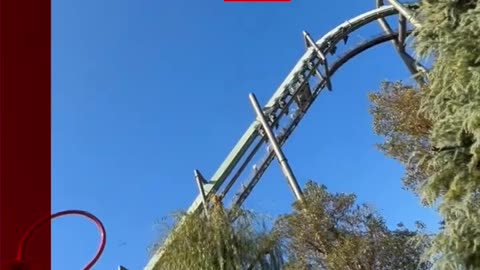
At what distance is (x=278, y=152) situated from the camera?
47.0 feet

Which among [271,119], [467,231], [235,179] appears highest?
[271,119]

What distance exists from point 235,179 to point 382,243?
455 centimetres

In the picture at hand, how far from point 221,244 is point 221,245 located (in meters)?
0.01

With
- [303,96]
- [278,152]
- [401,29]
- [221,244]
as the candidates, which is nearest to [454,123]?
[221,244]

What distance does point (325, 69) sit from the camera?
16.1m

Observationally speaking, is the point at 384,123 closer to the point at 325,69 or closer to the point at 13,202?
the point at 325,69

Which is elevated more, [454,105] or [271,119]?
[271,119]

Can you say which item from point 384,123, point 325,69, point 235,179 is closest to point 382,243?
point 384,123

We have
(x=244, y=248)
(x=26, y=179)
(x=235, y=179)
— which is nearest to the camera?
(x=26, y=179)

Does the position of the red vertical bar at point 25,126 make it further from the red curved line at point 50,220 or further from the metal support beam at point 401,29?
the metal support beam at point 401,29

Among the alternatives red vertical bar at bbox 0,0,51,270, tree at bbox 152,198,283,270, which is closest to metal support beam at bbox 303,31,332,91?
tree at bbox 152,198,283,270

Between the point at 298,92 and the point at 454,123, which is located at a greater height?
the point at 298,92

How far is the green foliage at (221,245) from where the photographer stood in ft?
21.4

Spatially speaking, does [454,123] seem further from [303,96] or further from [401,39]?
[401,39]
